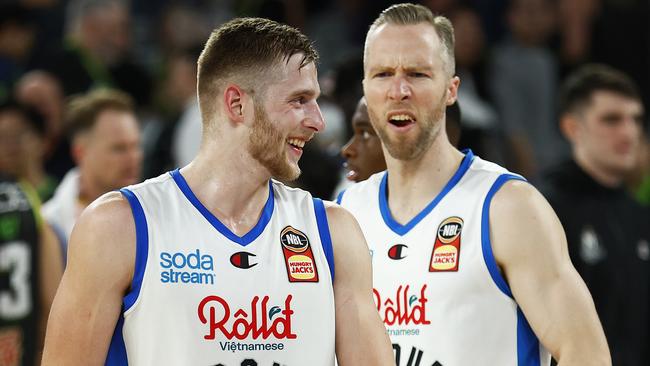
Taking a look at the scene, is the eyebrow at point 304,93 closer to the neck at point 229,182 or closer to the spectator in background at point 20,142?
the neck at point 229,182

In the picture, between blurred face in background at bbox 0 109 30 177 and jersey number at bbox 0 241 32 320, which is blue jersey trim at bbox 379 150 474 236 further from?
blurred face in background at bbox 0 109 30 177

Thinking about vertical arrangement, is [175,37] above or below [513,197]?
above

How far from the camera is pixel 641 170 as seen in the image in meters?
11.1

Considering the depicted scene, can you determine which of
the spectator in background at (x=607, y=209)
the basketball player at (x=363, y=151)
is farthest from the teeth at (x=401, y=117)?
the spectator in background at (x=607, y=209)

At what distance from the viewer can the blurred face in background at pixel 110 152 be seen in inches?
322

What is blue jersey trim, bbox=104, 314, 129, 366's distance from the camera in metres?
3.87

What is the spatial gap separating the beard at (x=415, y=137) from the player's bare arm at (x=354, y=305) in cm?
94

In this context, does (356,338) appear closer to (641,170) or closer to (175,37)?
(641,170)

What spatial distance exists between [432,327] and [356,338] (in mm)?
836

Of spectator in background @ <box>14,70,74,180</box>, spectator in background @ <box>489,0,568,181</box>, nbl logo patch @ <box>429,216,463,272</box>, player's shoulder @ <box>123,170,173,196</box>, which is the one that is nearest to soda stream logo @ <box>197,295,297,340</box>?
player's shoulder @ <box>123,170,173,196</box>

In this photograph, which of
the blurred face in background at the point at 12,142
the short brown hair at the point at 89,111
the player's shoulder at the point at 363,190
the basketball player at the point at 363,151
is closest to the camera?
the player's shoulder at the point at 363,190

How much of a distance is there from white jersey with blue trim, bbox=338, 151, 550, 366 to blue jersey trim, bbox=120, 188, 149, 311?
134 centimetres

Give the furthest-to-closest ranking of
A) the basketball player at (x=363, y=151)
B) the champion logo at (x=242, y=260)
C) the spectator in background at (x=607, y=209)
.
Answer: the spectator in background at (x=607, y=209), the basketball player at (x=363, y=151), the champion logo at (x=242, y=260)

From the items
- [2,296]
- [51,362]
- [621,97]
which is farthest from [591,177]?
[51,362]
